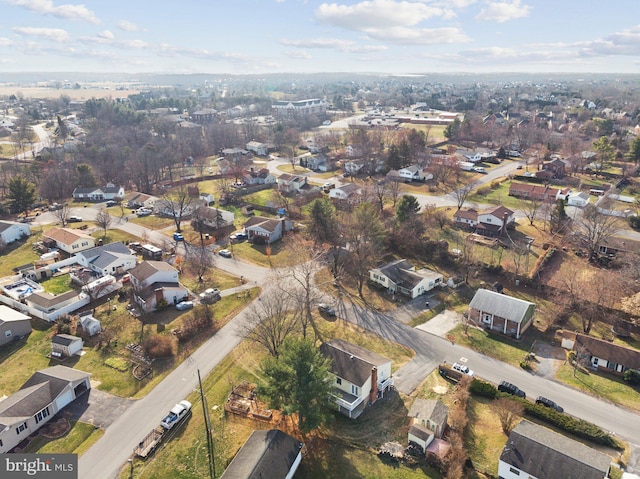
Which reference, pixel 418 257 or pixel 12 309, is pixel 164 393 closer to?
pixel 12 309

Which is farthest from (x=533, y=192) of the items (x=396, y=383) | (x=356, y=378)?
(x=356, y=378)

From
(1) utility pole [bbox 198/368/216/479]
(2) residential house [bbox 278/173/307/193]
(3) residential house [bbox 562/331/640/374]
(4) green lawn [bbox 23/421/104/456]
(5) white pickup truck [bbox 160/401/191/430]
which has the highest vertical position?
(2) residential house [bbox 278/173/307/193]

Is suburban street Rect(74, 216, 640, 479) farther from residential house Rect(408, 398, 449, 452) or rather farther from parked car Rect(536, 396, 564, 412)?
residential house Rect(408, 398, 449, 452)

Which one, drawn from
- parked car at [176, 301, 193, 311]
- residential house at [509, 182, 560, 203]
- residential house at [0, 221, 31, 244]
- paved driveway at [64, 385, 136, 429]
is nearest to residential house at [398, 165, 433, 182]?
residential house at [509, 182, 560, 203]

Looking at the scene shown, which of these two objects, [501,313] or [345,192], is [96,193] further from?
[501,313]

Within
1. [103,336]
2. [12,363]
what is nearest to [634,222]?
[103,336]
